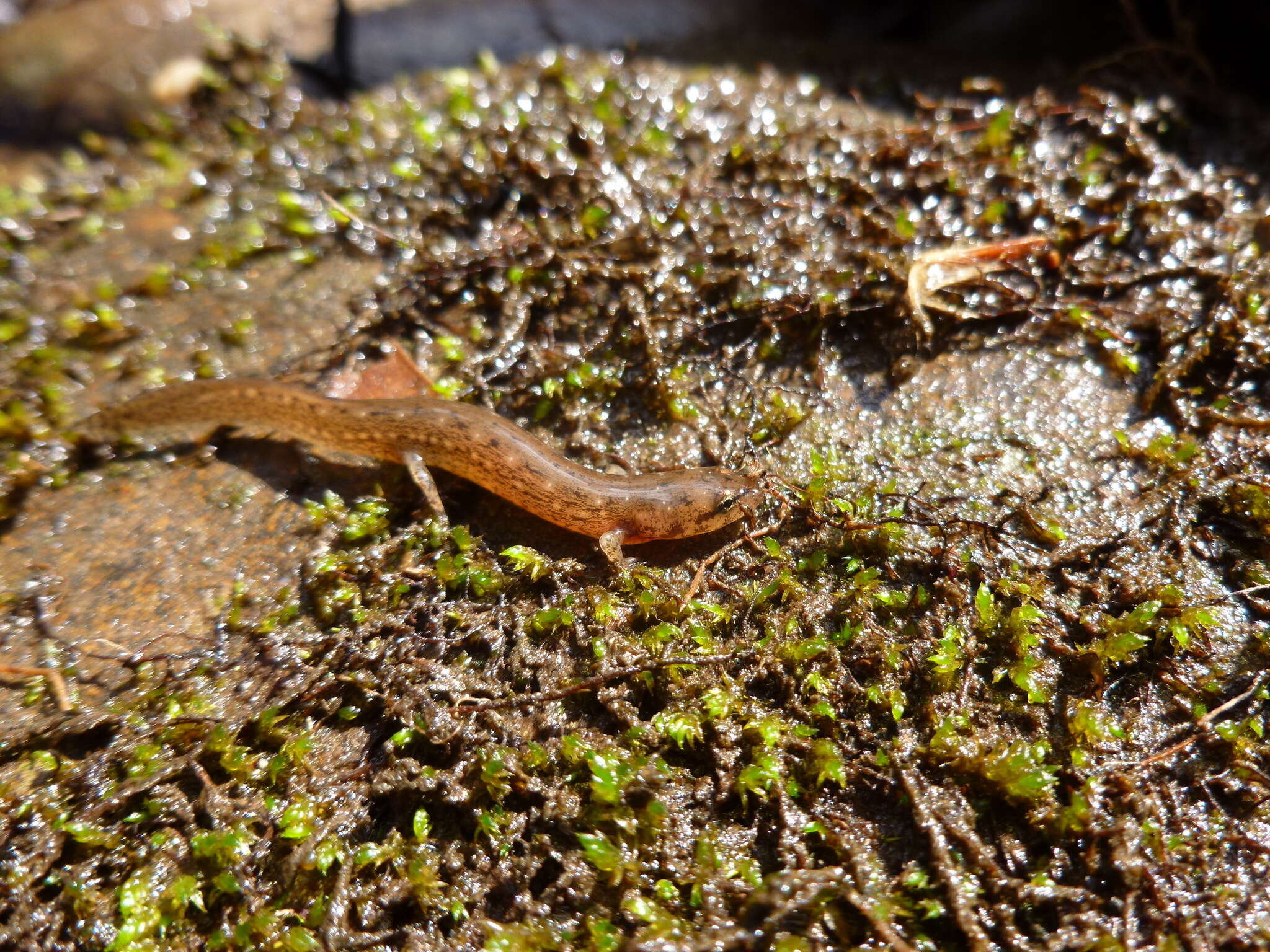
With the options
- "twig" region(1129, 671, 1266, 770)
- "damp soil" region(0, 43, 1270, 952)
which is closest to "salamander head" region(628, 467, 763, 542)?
"damp soil" region(0, 43, 1270, 952)

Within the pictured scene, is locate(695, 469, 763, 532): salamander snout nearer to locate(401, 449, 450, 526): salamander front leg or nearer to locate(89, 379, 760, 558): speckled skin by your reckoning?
locate(89, 379, 760, 558): speckled skin

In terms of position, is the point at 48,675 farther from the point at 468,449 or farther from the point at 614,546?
the point at 614,546

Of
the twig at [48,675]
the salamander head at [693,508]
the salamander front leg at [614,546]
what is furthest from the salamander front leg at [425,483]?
the twig at [48,675]

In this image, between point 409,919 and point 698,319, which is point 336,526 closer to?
point 409,919

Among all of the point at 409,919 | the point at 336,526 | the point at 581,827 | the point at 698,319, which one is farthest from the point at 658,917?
the point at 698,319

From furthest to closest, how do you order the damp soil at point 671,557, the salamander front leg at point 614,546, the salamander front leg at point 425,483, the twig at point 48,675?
1. the salamander front leg at point 425,483
2. the salamander front leg at point 614,546
3. the twig at point 48,675
4. the damp soil at point 671,557

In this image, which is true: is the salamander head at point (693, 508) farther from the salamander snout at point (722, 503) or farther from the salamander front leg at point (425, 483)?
the salamander front leg at point (425, 483)

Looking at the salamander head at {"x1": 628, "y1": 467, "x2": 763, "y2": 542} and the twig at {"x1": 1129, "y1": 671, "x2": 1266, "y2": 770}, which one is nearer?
the twig at {"x1": 1129, "y1": 671, "x2": 1266, "y2": 770}
